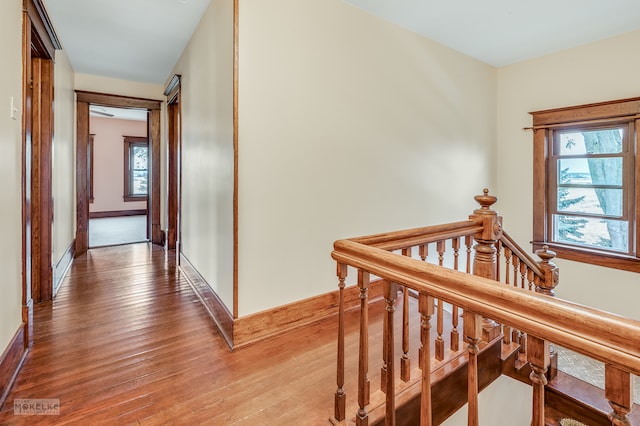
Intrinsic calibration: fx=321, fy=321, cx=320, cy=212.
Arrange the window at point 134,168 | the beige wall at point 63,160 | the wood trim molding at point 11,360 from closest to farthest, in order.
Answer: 1. the wood trim molding at point 11,360
2. the beige wall at point 63,160
3. the window at point 134,168

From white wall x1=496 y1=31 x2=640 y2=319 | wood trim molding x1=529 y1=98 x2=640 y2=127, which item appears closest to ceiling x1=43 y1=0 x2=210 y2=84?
white wall x1=496 y1=31 x2=640 y2=319

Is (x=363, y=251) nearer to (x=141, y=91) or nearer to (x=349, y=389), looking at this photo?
(x=349, y=389)

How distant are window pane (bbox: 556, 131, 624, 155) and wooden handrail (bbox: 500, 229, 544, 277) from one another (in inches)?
92.6

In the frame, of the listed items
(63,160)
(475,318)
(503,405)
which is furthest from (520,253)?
(63,160)

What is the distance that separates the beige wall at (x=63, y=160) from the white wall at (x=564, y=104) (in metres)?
5.20

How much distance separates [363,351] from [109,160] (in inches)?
368

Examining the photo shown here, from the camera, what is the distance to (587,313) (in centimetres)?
66

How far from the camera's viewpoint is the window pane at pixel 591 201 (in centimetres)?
358

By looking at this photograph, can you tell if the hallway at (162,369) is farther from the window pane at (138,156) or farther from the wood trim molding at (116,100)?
the window pane at (138,156)

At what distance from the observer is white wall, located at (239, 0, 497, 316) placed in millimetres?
2201

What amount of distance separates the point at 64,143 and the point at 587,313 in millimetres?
4653

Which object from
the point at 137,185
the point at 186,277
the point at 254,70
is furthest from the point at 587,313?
the point at 137,185

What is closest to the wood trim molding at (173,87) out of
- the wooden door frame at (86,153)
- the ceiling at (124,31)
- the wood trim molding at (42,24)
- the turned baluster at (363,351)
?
the ceiling at (124,31)

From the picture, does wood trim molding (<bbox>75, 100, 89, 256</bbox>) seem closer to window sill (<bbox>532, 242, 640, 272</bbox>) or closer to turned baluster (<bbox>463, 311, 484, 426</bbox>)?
turned baluster (<bbox>463, 311, 484, 426</bbox>)
